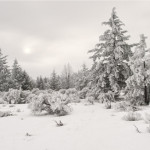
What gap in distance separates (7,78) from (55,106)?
26108 millimetres

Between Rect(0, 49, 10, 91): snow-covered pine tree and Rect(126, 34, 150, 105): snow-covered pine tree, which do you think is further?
Rect(0, 49, 10, 91): snow-covered pine tree

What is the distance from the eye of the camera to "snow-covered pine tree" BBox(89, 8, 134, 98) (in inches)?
651

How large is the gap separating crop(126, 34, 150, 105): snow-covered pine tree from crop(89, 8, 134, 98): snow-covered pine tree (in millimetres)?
3487

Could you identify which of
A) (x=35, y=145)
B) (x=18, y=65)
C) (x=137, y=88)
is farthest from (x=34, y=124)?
(x=18, y=65)

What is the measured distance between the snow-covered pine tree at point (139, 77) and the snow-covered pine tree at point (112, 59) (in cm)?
349

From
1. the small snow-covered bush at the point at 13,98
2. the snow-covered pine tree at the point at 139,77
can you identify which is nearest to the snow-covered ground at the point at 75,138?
the snow-covered pine tree at the point at 139,77

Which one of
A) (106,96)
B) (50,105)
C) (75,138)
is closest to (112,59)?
(106,96)

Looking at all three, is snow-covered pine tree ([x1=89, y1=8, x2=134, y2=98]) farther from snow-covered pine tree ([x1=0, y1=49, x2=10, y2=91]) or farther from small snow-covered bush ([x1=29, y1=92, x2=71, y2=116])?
snow-covered pine tree ([x1=0, y1=49, x2=10, y2=91])

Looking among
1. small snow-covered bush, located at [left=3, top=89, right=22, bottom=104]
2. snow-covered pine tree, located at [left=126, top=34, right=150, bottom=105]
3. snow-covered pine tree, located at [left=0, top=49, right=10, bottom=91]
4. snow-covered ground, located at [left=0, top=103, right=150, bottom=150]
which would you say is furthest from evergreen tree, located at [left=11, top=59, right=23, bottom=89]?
snow-covered ground, located at [left=0, top=103, right=150, bottom=150]

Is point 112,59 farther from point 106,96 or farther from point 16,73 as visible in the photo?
point 16,73

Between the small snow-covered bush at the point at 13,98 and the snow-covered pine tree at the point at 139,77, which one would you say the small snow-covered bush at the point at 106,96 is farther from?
the small snow-covered bush at the point at 13,98

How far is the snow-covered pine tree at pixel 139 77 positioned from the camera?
12.2m

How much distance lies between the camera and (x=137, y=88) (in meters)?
12.8

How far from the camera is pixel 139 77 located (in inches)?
476
